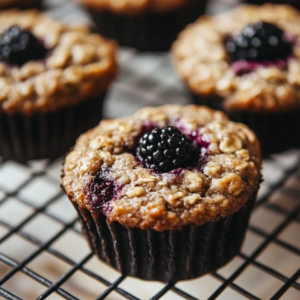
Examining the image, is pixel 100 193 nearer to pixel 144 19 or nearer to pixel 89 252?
pixel 89 252

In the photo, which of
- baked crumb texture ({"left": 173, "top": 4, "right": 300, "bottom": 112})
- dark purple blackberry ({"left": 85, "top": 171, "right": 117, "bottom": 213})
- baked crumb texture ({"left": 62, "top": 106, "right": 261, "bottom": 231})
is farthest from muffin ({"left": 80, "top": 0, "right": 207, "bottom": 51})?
dark purple blackberry ({"left": 85, "top": 171, "right": 117, "bottom": 213})

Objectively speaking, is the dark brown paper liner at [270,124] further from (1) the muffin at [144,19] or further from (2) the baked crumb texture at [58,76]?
(1) the muffin at [144,19]

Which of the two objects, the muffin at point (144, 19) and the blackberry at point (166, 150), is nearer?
the blackberry at point (166, 150)

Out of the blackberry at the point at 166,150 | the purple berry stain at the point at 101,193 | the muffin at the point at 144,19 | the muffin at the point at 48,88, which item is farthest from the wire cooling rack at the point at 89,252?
the muffin at the point at 144,19

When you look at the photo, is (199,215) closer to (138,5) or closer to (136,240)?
(136,240)

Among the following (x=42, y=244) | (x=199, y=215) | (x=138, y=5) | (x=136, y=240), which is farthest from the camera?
(x=138, y=5)

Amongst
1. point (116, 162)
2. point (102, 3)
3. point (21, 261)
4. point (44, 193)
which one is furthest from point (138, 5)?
point (21, 261)

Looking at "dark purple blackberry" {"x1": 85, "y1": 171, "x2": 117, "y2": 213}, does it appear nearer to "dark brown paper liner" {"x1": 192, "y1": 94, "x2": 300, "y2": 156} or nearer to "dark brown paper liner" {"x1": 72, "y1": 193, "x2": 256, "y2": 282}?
"dark brown paper liner" {"x1": 72, "y1": 193, "x2": 256, "y2": 282}
